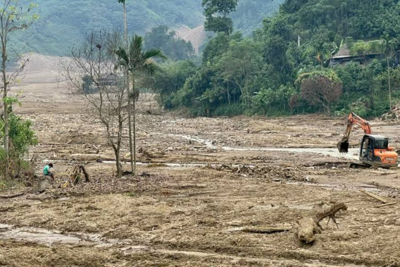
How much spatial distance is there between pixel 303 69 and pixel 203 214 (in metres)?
62.0

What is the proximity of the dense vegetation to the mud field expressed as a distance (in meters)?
32.5

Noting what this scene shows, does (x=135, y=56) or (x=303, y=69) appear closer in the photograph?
(x=135, y=56)

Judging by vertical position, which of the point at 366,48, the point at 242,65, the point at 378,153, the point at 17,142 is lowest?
the point at 378,153

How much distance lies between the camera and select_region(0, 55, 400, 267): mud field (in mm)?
14211

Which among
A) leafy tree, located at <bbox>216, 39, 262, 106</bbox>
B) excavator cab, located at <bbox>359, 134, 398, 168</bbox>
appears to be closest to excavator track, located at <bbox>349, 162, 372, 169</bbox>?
excavator cab, located at <bbox>359, 134, 398, 168</bbox>

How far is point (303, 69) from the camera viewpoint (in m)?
78.0

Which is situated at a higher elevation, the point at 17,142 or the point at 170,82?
the point at 170,82

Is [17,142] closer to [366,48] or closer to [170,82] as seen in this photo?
[366,48]

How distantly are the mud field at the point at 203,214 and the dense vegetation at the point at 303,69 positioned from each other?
32477mm

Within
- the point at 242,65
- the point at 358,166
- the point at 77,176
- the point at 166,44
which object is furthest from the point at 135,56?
the point at 166,44

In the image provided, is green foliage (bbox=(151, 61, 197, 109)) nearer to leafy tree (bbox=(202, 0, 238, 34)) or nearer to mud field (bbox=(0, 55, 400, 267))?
leafy tree (bbox=(202, 0, 238, 34))

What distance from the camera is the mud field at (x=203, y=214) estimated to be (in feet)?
46.6

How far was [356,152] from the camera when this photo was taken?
133 feet

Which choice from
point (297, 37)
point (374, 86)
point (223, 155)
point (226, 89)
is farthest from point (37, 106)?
point (223, 155)
